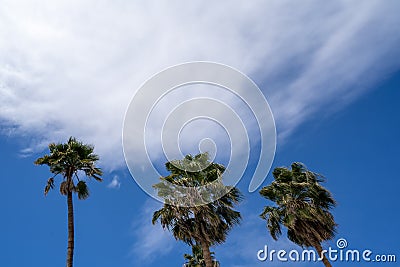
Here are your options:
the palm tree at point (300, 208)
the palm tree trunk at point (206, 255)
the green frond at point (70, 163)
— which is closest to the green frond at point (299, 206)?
the palm tree at point (300, 208)

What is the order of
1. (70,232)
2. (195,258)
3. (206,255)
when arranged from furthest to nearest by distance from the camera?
(195,258)
(70,232)
(206,255)

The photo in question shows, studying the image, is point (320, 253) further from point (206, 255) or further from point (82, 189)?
point (82, 189)

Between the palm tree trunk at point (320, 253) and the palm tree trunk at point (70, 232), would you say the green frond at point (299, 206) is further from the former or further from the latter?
the palm tree trunk at point (70, 232)

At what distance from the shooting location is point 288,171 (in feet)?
85.7

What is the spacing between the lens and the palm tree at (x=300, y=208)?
2284 cm

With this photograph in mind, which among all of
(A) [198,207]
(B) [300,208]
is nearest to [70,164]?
Answer: (A) [198,207]

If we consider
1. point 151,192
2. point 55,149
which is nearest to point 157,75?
point 151,192

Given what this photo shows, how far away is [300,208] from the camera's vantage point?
23281 mm

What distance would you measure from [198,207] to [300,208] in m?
6.79

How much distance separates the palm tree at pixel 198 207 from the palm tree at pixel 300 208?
263 cm

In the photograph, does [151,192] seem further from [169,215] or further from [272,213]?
[272,213]

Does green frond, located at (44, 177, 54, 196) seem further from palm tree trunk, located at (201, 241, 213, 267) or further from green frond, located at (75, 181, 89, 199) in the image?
palm tree trunk, located at (201, 241, 213, 267)

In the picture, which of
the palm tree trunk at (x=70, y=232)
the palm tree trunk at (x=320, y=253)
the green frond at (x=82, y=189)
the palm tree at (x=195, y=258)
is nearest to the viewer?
the palm tree trunk at (x=70, y=232)

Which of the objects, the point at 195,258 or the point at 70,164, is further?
the point at 195,258
